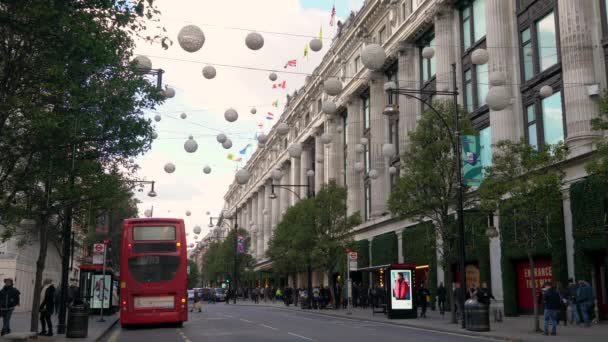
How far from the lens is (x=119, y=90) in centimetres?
1841

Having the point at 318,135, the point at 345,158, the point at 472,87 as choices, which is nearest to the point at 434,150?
the point at 472,87

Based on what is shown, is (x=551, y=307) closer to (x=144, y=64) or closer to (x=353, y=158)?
(x=144, y=64)

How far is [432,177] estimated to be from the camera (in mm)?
28672

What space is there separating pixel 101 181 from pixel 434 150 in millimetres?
14041

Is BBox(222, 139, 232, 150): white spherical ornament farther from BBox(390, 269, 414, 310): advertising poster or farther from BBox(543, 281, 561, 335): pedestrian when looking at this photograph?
BBox(543, 281, 561, 335): pedestrian

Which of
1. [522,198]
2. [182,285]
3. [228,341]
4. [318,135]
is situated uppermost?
[318,135]

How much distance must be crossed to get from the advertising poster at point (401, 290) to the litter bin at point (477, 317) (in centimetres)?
837

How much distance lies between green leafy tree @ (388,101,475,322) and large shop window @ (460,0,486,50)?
29.7 ft

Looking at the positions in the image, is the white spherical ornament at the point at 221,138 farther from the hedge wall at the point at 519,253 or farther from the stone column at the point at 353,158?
the stone column at the point at 353,158

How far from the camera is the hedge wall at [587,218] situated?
25844mm

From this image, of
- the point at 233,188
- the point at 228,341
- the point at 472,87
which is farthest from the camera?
the point at 233,188

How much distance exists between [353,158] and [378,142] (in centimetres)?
690

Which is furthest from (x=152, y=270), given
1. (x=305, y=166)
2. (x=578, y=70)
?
(x=305, y=166)

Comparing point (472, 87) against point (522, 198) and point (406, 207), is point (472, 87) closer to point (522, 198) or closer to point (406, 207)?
point (406, 207)
